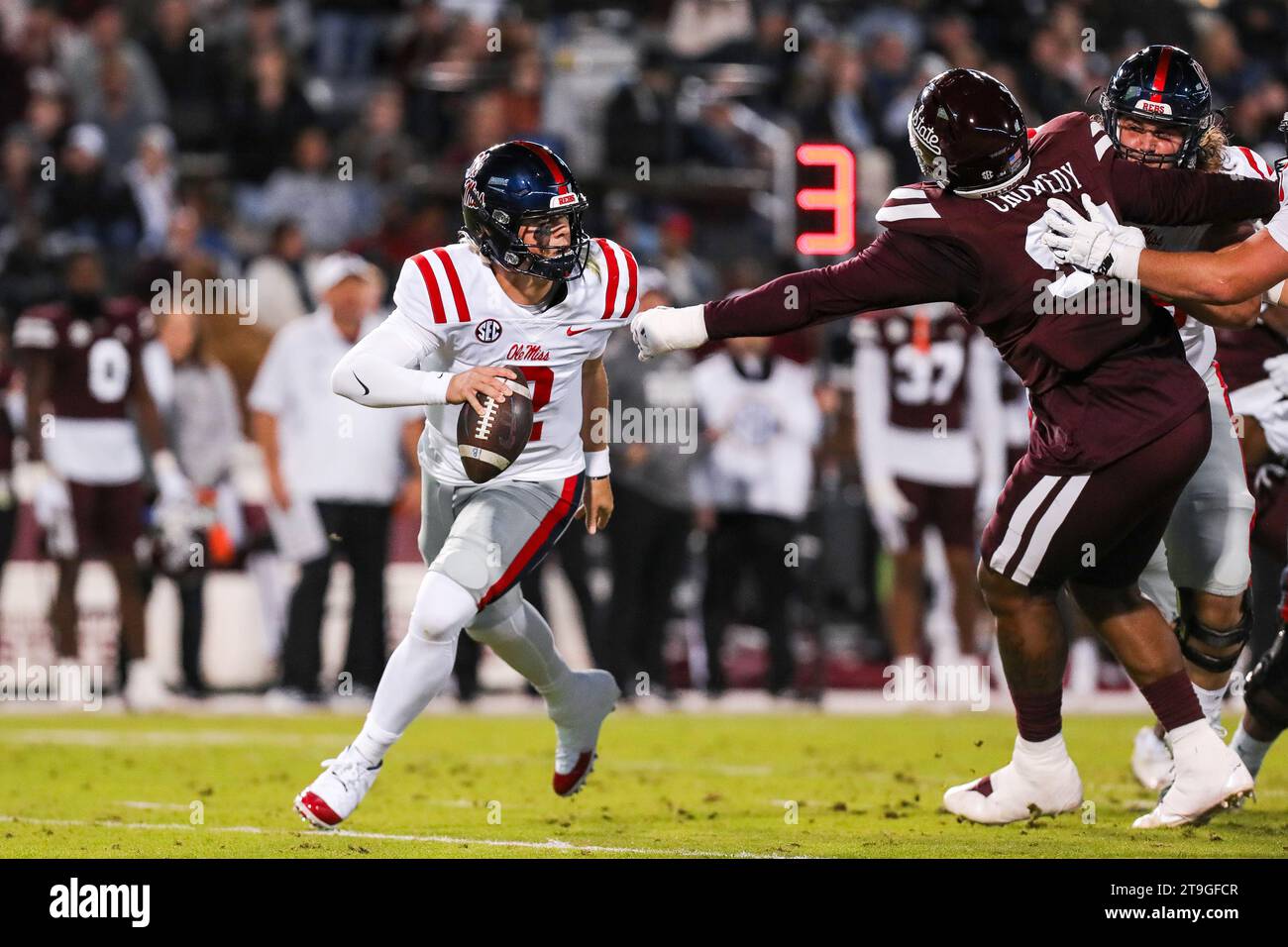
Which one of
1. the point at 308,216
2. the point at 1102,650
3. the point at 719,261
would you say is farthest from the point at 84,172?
the point at 1102,650

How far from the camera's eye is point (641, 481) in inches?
402

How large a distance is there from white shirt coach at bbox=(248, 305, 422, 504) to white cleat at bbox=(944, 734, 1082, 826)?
4.84 metres

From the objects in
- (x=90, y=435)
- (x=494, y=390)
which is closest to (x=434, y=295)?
(x=494, y=390)

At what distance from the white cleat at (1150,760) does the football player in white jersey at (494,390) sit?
2.00m

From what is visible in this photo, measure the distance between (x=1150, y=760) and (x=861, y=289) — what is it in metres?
2.40

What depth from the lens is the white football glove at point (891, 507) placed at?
33.7ft

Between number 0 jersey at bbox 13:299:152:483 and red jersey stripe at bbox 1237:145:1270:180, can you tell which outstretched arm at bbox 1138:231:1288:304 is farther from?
number 0 jersey at bbox 13:299:152:483

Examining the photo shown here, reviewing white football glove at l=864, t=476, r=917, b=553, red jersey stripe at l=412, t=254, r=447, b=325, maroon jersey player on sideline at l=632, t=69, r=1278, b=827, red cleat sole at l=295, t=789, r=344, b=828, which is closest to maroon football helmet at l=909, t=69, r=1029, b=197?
maroon jersey player on sideline at l=632, t=69, r=1278, b=827

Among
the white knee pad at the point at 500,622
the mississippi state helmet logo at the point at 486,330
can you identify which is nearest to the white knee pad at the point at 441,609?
the white knee pad at the point at 500,622

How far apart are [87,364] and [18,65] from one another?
479cm

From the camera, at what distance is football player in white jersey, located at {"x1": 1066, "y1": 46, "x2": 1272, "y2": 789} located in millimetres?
5676

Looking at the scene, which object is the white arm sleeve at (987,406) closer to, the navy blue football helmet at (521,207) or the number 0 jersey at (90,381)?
the number 0 jersey at (90,381)

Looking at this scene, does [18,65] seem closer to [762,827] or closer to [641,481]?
[641,481]

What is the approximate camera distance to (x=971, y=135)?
5297 millimetres
